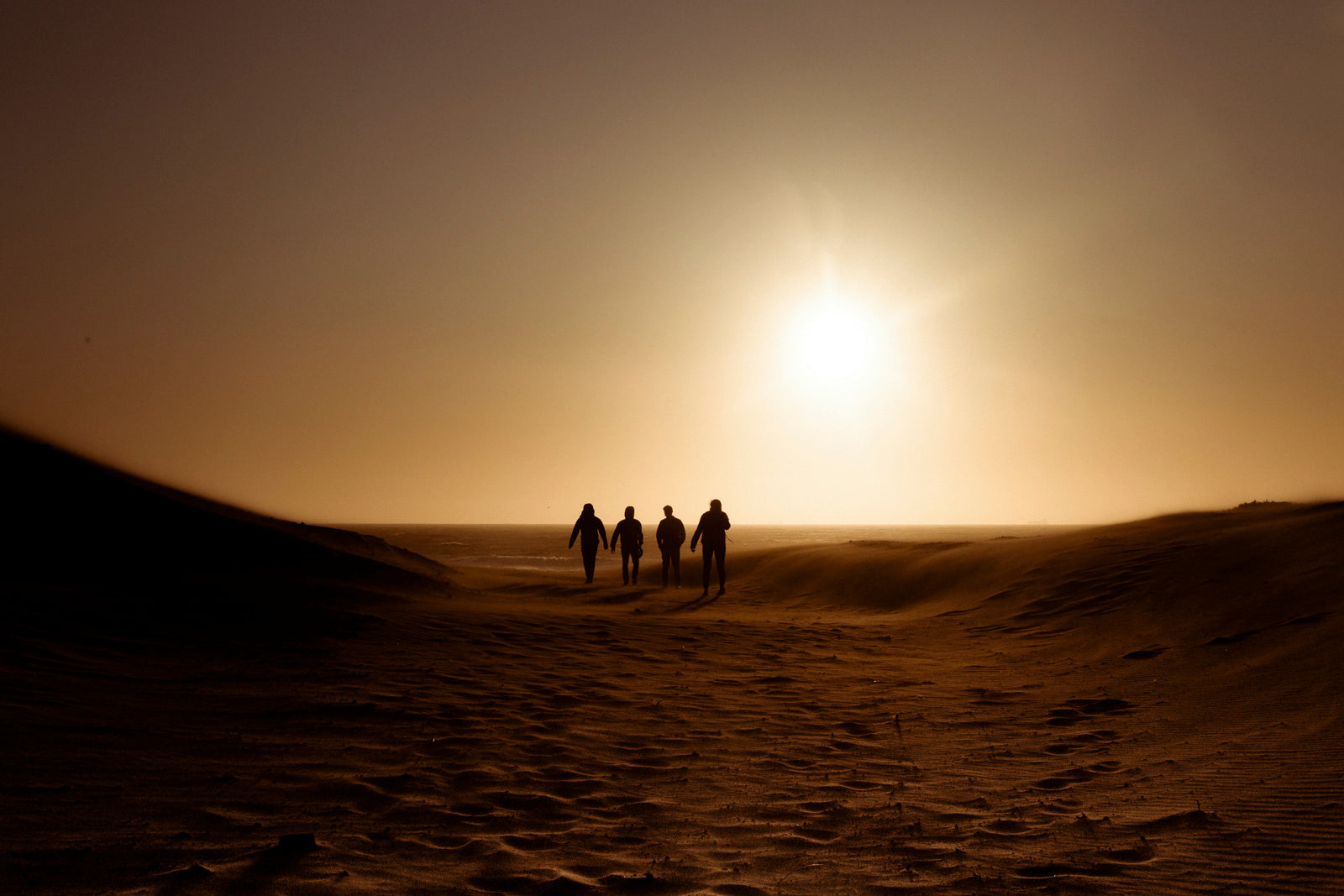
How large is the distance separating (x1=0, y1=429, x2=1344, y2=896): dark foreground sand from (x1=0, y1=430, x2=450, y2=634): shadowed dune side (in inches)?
3.3

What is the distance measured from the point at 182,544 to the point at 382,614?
4377mm

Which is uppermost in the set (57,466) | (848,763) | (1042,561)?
(57,466)

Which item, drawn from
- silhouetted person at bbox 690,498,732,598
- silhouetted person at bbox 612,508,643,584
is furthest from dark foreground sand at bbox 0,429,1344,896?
silhouetted person at bbox 612,508,643,584

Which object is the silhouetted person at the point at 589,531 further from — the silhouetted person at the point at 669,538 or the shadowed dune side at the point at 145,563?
the shadowed dune side at the point at 145,563

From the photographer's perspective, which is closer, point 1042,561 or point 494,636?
point 494,636

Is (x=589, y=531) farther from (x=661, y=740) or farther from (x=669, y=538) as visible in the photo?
(x=661, y=740)

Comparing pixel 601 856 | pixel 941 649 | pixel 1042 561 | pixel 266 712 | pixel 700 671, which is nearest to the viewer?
pixel 601 856

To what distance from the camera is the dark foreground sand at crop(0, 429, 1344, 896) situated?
408 cm

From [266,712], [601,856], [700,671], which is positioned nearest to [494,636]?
[700,671]

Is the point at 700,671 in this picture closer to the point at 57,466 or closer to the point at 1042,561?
the point at 1042,561

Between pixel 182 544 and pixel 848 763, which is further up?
pixel 182 544

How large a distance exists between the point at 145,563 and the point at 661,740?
9158mm

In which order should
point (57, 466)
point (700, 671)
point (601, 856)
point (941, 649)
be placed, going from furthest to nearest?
1. point (57, 466)
2. point (941, 649)
3. point (700, 671)
4. point (601, 856)

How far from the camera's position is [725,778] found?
569cm
